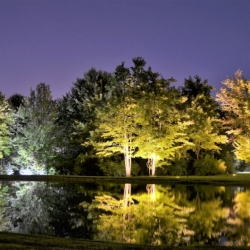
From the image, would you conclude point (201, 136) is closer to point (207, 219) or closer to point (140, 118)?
point (140, 118)

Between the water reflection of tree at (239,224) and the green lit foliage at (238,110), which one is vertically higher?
the green lit foliage at (238,110)

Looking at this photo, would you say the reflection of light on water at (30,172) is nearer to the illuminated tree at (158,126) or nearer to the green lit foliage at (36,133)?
the green lit foliage at (36,133)

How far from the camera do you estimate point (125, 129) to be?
3997 cm

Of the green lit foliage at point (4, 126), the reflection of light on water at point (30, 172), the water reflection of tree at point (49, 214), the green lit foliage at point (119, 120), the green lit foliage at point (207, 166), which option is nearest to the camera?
the water reflection of tree at point (49, 214)

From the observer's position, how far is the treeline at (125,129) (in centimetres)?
4022

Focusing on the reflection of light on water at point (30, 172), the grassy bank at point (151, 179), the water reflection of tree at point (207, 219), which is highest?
the reflection of light on water at point (30, 172)

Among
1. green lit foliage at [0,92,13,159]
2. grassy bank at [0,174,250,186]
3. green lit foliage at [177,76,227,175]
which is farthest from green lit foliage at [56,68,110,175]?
green lit foliage at [177,76,227,175]

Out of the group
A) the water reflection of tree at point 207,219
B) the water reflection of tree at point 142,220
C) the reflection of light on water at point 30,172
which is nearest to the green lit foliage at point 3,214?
the water reflection of tree at point 142,220

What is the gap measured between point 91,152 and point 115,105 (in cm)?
644

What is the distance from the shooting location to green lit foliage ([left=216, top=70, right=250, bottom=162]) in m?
45.8

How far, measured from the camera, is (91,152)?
43.9m

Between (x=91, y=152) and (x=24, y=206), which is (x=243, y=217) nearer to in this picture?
(x=24, y=206)

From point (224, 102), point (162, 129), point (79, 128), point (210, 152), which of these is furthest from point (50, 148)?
point (224, 102)

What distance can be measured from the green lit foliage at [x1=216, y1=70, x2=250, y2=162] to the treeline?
4.4 inches
